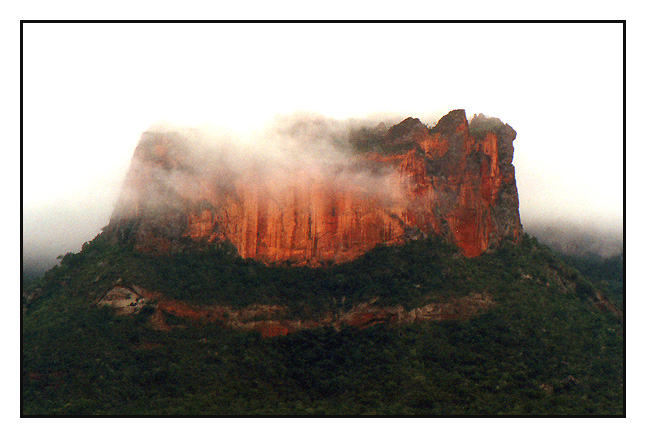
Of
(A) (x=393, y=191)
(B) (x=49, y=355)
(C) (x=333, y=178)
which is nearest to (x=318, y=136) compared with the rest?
(C) (x=333, y=178)

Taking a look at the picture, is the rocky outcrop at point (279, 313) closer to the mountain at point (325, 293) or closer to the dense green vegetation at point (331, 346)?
the mountain at point (325, 293)

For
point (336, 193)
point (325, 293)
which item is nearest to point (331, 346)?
point (325, 293)

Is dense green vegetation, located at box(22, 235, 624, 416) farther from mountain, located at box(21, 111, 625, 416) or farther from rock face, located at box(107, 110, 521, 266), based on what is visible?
rock face, located at box(107, 110, 521, 266)

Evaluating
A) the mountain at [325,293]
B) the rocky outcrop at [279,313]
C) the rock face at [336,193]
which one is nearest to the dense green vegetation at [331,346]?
the mountain at [325,293]

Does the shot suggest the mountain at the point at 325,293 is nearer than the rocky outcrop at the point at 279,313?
Yes

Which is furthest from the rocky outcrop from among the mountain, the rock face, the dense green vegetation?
the rock face
